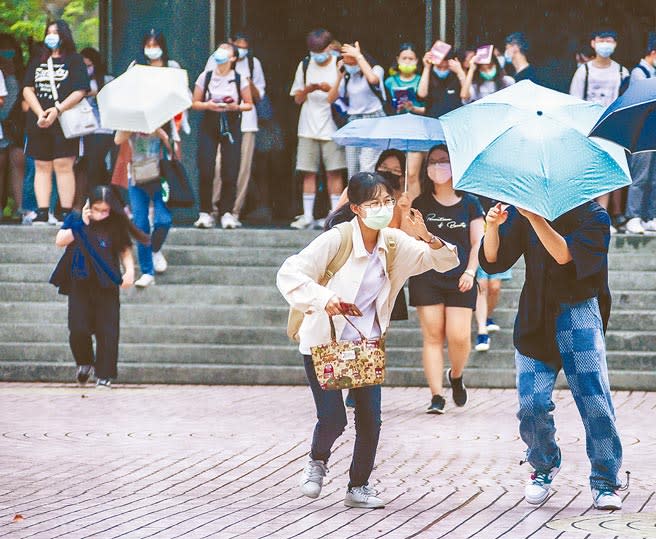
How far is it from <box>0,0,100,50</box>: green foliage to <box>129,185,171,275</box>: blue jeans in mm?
5089

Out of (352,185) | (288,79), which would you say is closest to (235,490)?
(352,185)

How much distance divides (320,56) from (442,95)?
50.4 inches

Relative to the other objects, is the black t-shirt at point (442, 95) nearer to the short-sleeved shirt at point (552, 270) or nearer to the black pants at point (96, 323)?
the black pants at point (96, 323)

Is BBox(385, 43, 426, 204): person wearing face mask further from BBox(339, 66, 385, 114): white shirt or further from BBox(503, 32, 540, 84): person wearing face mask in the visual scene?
BBox(503, 32, 540, 84): person wearing face mask

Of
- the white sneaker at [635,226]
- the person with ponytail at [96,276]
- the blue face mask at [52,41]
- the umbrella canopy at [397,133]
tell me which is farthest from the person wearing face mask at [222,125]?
the white sneaker at [635,226]

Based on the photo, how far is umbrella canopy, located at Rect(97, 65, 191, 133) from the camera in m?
13.9

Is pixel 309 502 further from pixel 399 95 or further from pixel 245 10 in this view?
pixel 245 10

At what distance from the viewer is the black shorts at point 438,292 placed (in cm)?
1109

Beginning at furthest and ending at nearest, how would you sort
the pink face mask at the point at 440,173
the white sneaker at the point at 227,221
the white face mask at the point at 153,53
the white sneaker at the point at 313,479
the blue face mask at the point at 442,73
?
the white sneaker at the point at 227,221 → the blue face mask at the point at 442,73 → the white face mask at the point at 153,53 → the pink face mask at the point at 440,173 → the white sneaker at the point at 313,479

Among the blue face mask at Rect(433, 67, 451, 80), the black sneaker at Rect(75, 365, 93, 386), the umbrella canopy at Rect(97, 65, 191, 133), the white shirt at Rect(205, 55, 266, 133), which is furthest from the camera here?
the white shirt at Rect(205, 55, 266, 133)

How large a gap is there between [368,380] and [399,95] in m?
8.95

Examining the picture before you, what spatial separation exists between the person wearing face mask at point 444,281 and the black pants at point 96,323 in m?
2.85

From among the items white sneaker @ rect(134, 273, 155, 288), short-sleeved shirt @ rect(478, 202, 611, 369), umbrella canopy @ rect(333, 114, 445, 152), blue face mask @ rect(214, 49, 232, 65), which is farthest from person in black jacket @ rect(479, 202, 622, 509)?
blue face mask @ rect(214, 49, 232, 65)

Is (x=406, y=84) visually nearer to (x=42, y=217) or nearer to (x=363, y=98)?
(x=363, y=98)
